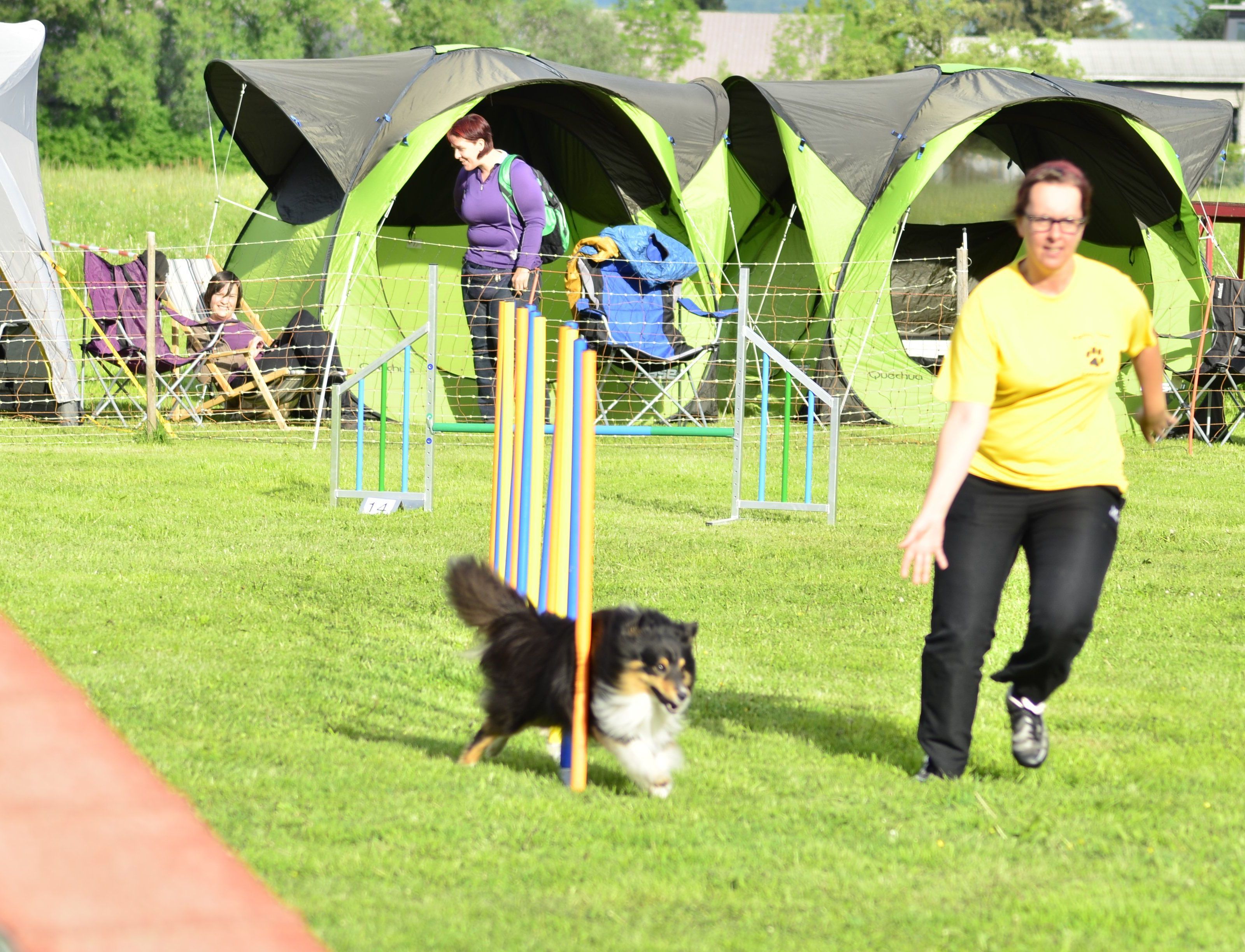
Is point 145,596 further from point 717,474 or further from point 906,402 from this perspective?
point 906,402

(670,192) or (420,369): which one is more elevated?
(670,192)

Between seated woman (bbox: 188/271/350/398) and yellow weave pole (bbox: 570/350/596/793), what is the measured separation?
7462 mm

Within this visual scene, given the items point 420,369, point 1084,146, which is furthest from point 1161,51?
point 420,369

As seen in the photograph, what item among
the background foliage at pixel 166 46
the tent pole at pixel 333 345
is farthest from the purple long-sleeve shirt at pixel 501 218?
the background foliage at pixel 166 46

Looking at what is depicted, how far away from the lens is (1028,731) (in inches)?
145

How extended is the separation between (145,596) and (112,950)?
15.2ft

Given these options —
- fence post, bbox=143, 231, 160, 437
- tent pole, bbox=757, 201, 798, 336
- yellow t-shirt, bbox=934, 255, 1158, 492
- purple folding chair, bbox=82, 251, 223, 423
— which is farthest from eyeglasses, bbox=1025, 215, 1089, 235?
tent pole, bbox=757, 201, 798, 336

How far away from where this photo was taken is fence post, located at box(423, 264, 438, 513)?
721 cm

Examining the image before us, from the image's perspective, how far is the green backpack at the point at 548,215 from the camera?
9.61 metres

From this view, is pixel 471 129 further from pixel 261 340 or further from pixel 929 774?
pixel 929 774

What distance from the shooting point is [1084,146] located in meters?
12.1

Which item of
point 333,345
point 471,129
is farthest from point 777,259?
point 333,345

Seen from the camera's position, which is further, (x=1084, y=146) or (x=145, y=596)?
(x=1084, y=146)

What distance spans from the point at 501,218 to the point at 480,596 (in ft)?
21.4
